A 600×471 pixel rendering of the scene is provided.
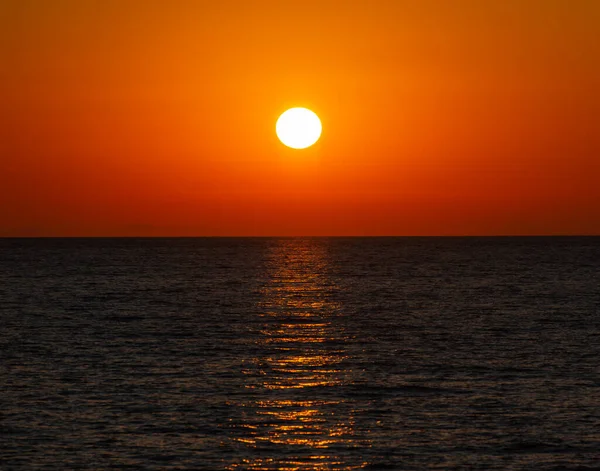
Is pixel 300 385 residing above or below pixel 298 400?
above

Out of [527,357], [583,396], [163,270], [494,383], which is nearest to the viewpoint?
[583,396]

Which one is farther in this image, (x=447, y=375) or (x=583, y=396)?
(x=447, y=375)

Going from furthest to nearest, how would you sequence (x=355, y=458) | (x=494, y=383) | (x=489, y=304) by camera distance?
(x=489, y=304), (x=494, y=383), (x=355, y=458)

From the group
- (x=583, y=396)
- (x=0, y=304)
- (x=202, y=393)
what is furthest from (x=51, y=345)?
(x=0, y=304)

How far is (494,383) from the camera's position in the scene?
4625 cm

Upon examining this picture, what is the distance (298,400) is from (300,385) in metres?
3.88

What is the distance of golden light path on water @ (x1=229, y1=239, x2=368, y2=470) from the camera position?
3250cm

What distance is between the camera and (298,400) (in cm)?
4184

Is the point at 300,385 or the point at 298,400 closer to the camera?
the point at 298,400

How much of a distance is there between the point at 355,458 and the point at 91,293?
8592cm

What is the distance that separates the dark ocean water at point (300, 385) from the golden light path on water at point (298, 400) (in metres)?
0.11

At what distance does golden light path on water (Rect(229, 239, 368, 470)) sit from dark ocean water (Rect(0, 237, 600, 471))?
0.35 ft

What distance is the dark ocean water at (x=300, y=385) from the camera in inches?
1298

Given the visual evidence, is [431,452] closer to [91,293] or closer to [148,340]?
[148,340]
